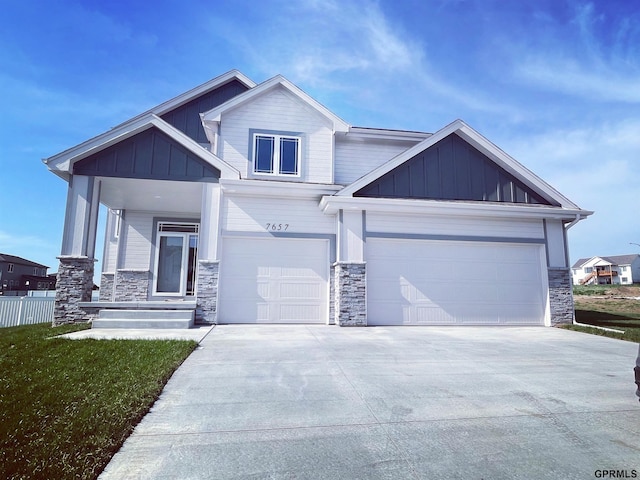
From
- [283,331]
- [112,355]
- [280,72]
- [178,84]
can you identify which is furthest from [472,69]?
[112,355]

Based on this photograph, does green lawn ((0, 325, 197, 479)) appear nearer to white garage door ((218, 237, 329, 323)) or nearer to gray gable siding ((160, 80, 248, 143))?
white garage door ((218, 237, 329, 323))

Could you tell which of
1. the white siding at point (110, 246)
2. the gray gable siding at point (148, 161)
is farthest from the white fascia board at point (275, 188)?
the white siding at point (110, 246)

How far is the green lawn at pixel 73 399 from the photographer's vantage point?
99.0 inches

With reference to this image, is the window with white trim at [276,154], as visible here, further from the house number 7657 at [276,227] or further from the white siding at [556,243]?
the white siding at [556,243]

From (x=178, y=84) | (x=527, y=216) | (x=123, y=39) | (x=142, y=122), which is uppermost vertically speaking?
(x=178, y=84)

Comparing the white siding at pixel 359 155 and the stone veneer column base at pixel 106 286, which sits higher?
the white siding at pixel 359 155

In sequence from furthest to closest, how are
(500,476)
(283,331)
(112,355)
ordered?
1. (283,331)
2. (112,355)
3. (500,476)

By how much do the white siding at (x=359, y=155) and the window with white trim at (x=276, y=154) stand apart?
65.0 inches

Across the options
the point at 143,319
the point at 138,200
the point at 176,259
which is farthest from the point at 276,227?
the point at 138,200

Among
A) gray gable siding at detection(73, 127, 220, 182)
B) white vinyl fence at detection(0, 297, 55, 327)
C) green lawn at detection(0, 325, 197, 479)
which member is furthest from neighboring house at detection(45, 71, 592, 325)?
white vinyl fence at detection(0, 297, 55, 327)

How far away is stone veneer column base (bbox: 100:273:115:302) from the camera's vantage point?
13.7m

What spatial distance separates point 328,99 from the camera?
519 inches

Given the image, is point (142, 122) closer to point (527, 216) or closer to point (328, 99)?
point (328, 99)

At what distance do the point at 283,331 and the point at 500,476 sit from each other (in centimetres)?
697
